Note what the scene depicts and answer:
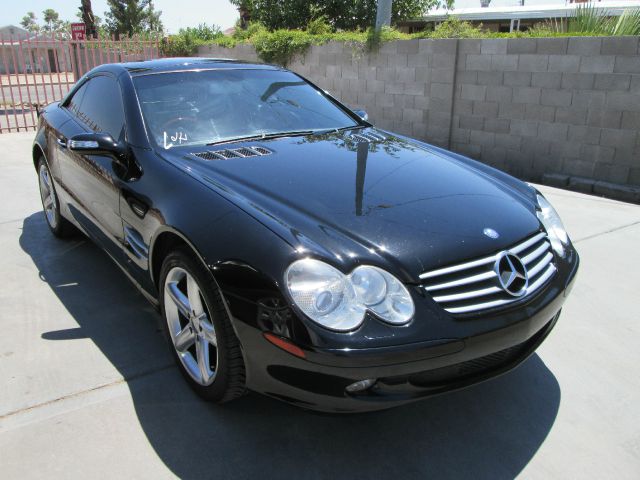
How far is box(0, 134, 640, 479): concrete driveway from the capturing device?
2.19 meters

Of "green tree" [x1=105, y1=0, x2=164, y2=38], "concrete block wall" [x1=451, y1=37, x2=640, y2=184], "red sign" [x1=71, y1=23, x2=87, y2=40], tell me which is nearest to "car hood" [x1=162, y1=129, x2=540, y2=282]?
"concrete block wall" [x1=451, y1=37, x2=640, y2=184]

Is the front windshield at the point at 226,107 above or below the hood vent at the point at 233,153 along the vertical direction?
above

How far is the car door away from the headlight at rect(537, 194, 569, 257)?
222 cm

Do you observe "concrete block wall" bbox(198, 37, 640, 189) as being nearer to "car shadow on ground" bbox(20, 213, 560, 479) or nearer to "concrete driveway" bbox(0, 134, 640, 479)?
"concrete driveway" bbox(0, 134, 640, 479)

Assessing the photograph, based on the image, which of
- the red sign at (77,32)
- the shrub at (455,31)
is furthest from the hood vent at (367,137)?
the red sign at (77,32)

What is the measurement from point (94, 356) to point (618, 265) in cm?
368

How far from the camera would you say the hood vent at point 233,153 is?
2.90m

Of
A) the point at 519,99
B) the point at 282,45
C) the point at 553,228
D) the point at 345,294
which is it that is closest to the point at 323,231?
the point at 345,294

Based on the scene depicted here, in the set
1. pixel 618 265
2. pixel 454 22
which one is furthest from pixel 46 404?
pixel 454 22

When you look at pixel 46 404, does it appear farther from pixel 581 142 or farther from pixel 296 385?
pixel 581 142

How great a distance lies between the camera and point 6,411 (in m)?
2.49

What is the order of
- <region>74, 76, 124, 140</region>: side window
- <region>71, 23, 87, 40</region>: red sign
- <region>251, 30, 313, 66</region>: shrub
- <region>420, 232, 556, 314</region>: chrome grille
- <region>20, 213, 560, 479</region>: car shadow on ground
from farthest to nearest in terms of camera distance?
<region>71, 23, 87, 40</region>: red sign, <region>251, 30, 313, 66</region>: shrub, <region>74, 76, 124, 140</region>: side window, <region>20, 213, 560, 479</region>: car shadow on ground, <region>420, 232, 556, 314</region>: chrome grille

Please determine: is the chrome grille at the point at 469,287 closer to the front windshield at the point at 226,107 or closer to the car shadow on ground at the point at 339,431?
the car shadow on ground at the point at 339,431

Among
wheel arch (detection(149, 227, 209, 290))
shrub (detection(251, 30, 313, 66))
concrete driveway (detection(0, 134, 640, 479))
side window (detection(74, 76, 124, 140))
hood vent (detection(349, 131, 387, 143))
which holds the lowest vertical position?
concrete driveway (detection(0, 134, 640, 479))
